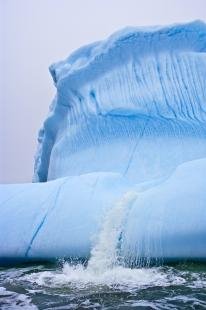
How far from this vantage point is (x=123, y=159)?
2.83 meters

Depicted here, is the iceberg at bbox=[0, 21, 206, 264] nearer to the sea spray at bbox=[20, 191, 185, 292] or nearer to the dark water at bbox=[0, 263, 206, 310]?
the sea spray at bbox=[20, 191, 185, 292]

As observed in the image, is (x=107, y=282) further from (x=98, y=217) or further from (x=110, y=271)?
(x=98, y=217)

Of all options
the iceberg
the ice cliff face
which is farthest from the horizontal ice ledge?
the ice cliff face

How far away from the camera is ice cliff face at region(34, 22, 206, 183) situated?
2.75 m

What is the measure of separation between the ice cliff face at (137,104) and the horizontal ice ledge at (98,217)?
41 centimetres

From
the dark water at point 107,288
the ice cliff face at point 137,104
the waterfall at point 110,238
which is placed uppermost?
the ice cliff face at point 137,104

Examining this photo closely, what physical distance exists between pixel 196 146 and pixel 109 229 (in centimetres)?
105

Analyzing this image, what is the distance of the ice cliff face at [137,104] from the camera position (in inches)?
108

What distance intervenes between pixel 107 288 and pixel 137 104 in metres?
1.71

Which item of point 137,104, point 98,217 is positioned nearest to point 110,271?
point 98,217

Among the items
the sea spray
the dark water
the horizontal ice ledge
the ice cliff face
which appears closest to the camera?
the dark water

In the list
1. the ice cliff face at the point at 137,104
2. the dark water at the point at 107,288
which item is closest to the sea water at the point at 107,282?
the dark water at the point at 107,288

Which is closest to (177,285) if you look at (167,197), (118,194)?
(167,197)

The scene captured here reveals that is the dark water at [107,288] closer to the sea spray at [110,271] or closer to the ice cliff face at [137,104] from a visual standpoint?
the sea spray at [110,271]
